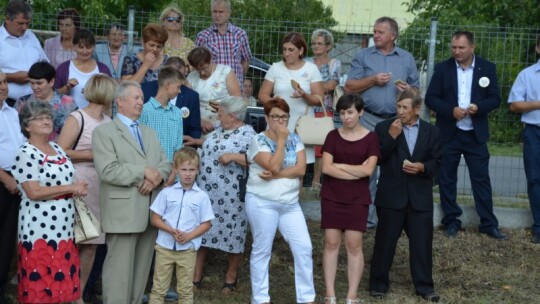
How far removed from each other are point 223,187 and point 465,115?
9.97 feet

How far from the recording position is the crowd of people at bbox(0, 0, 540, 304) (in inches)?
313

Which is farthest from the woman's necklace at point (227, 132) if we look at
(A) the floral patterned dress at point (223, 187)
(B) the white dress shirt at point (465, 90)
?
(B) the white dress shirt at point (465, 90)

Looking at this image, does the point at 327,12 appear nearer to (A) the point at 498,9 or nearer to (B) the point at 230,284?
(A) the point at 498,9

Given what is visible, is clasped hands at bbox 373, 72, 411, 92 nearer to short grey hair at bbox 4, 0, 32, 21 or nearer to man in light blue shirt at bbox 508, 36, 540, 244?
man in light blue shirt at bbox 508, 36, 540, 244

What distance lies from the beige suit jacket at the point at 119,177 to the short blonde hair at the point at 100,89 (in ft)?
1.18

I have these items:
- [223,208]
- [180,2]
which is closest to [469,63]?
[223,208]

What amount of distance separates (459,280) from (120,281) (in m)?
3.72

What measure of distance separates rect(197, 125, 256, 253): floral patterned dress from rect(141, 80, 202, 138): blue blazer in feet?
1.14

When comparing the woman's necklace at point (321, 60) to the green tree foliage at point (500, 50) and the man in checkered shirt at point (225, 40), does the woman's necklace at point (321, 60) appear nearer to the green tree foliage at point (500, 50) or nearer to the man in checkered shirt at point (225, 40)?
the man in checkered shirt at point (225, 40)

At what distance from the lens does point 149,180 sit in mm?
8078

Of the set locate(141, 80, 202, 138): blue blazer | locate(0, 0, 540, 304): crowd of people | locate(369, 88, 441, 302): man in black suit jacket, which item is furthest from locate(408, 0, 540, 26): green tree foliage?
locate(141, 80, 202, 138): blue blazer

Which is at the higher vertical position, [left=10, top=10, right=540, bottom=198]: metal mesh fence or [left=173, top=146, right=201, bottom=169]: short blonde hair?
[left=10, top=10, right=540, bottom=198]: metal mesh fence

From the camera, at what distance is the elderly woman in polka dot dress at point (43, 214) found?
764cm

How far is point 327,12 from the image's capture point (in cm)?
2694
